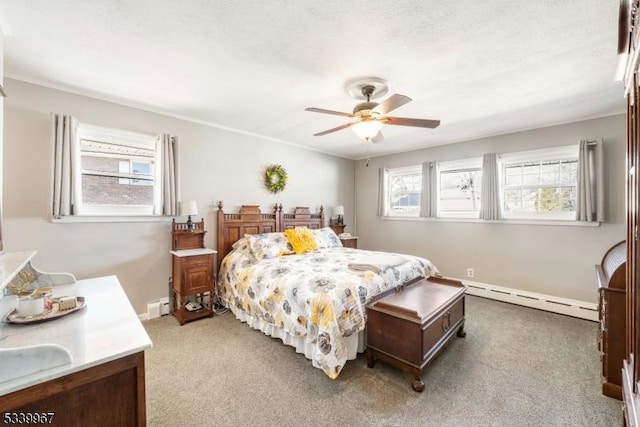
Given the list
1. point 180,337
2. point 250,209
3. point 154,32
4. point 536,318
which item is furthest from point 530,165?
point 180,337

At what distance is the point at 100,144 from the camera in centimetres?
299

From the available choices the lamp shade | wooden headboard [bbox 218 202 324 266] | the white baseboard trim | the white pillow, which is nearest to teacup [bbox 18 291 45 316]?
the lamp shade

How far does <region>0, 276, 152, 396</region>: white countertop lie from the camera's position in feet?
3.04

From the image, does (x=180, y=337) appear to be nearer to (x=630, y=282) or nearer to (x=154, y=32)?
(x=154, y=32)

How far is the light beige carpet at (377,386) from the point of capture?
5.76 ft

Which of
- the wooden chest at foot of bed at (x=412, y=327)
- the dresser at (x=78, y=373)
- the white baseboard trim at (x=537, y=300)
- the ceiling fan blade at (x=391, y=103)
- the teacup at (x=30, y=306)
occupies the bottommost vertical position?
the white baseboard trim at (x=537, y=300)

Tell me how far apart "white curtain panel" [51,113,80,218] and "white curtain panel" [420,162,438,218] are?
192 inches

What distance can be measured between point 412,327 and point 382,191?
3708 millimetres

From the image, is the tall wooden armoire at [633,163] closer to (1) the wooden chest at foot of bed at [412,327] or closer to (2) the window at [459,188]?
(1) the wooden chest at foot of bed at [412,327]

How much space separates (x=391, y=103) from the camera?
2.22 m

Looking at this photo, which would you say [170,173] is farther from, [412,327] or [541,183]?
[541,183]

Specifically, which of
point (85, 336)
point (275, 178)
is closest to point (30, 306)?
point (85, 336)

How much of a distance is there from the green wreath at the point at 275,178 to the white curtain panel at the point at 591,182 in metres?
4.07

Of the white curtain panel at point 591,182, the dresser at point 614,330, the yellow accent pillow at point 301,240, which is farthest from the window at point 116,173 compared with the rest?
the white curtain panel at point 591,182
